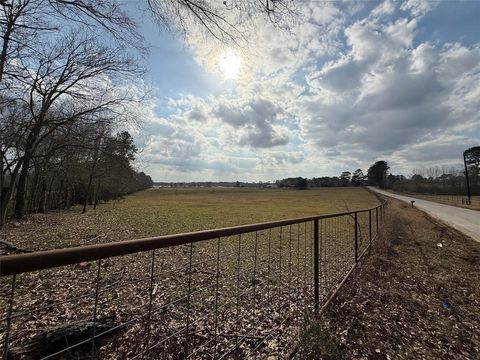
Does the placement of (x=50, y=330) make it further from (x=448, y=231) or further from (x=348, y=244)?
(x=448, y=231)

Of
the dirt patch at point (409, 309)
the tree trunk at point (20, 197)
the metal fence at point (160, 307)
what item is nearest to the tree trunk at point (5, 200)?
the tree trunk at point (20, 197)

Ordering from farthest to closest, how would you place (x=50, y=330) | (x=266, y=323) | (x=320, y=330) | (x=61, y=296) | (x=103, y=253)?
(x=61, y=296) < (x=266, y=323) < (x=50, y=330) < (x=320, y=330) < (x=103, y=253)

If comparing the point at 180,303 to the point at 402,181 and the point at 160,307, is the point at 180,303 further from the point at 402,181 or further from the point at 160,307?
the point at 402,181

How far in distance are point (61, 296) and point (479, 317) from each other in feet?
23.5

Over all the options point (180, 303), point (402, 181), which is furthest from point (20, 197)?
point (402, 181)

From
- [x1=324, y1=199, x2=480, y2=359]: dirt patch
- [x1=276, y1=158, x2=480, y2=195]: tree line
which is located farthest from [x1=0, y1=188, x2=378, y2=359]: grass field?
[x1=276, y1=158, x2=480, y2=195]: tree line

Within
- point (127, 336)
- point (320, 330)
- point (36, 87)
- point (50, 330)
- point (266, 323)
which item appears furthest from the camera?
point (36, 87)

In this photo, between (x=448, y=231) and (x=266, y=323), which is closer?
(x=266, y=323)

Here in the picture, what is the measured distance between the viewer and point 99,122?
46.3 ft

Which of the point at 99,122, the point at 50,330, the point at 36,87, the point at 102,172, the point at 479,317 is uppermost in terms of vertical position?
the point at 36,87

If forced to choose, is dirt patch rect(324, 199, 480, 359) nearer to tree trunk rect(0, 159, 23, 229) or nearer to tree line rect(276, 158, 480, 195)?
tree trunk rect(0, 159, 23, 229)

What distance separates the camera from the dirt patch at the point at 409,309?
3452mm

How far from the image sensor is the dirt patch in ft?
11.3

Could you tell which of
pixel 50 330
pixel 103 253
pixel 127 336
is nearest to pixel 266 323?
pixel 127 336
